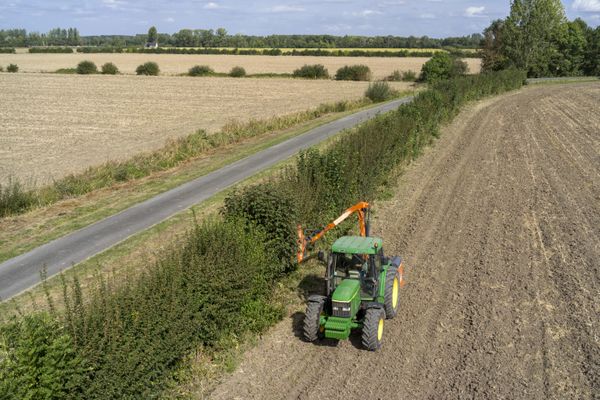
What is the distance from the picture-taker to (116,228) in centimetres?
1803

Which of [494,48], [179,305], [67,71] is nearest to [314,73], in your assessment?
[494,48]

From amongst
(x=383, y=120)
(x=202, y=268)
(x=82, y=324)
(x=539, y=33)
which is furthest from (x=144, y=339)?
(x=539, y=33)

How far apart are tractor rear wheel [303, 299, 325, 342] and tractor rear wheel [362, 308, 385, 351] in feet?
3.06

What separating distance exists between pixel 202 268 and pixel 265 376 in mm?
2384

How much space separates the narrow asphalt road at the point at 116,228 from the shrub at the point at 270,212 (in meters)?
3.92

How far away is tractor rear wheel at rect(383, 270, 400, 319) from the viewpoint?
1191 centimetres

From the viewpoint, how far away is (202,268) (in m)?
10.4

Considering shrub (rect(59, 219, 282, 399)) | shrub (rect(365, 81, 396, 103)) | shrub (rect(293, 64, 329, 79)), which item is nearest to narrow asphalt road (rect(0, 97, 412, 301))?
shrub (rect(59, 219, 282, 399))

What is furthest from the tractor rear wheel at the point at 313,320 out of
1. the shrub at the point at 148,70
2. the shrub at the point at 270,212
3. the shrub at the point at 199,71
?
the shrub at the point at 148,70

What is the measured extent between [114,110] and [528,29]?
182ft

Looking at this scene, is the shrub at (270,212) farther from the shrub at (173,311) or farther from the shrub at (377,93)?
the shrub at (377,93)

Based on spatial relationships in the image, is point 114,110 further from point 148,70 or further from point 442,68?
point 148,70

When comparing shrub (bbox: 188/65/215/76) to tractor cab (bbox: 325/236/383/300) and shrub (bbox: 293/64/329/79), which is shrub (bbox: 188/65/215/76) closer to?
shrub (bbox: 293/64/329/79)

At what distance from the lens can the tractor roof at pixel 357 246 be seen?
11.2 meters
